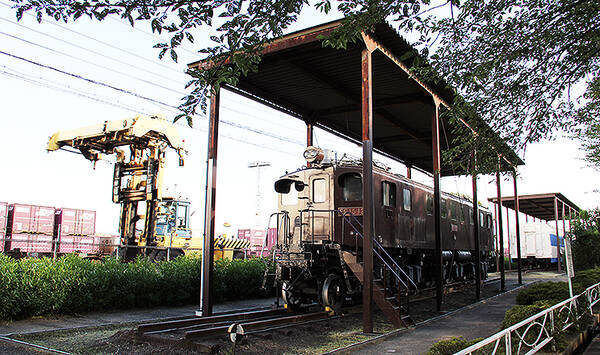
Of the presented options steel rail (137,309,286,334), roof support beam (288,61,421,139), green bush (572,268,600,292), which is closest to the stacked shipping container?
steel rail (137,309,286,334)

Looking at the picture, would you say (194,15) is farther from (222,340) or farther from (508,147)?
(508,147)

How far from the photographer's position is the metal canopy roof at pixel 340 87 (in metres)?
10.6

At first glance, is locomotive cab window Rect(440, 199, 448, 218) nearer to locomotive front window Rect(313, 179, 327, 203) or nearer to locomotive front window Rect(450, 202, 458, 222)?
locomotive front window Rect(450, 202, 458, 222)

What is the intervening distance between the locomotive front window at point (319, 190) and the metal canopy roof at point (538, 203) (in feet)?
63.0

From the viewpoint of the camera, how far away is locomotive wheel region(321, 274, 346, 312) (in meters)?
11.3

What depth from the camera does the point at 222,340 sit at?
782 cm

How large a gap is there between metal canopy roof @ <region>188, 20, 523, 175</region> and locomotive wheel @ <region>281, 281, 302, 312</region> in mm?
4996

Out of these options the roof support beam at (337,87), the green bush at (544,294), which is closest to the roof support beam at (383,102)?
the roof support beam at (337,87)

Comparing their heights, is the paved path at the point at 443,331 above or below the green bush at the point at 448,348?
below

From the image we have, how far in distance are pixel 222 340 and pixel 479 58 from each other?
6.32 metres

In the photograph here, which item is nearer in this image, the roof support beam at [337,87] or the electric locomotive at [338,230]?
the electric locomotive at [338,230]

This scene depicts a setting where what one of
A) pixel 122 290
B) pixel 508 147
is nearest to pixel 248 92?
pixel 122 290

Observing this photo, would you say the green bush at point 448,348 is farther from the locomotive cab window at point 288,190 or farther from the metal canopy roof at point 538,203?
the metal canopy roof at point 538,203

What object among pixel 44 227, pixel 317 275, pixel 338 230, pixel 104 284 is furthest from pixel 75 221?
pixel 338 230
